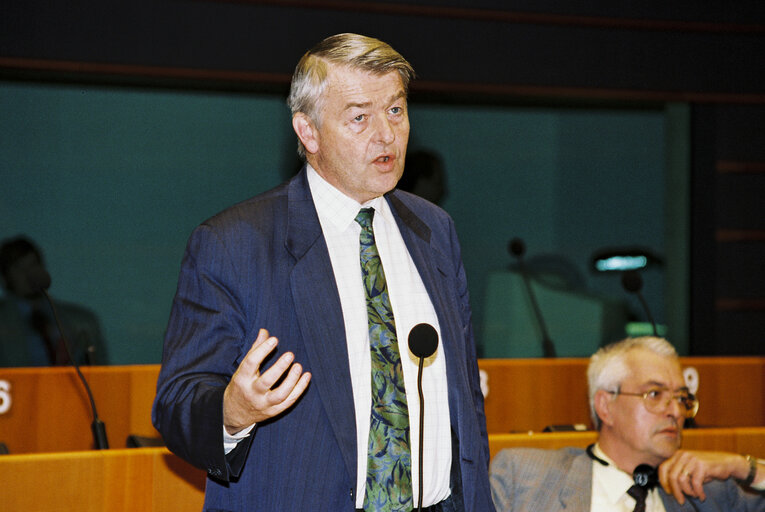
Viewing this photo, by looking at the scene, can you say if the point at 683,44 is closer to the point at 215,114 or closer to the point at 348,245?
the point at 215,114

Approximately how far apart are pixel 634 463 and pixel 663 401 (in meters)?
0.20

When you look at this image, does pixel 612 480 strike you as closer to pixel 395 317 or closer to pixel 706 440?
pixel 706 440

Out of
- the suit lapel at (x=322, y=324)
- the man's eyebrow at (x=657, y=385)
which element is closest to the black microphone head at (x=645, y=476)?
the man's eyebrow at (x=657, y=385)

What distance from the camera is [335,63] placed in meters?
1.54

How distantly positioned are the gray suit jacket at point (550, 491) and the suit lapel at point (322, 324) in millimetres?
1112

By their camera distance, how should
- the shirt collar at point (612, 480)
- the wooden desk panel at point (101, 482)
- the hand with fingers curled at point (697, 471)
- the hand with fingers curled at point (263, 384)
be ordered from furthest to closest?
the shirt collar at point (612, 480) < the hand with fingers curled at point (697, 471) < the wooden desk panel at point (101, 482) < the hand with fingers curled at point (263, 384)

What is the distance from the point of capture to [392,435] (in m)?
1.44

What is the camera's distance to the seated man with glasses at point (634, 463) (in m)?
2.28

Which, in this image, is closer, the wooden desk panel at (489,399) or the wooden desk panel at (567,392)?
the wooden desk panel at (489,399)

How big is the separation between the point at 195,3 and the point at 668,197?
3255 millimetres

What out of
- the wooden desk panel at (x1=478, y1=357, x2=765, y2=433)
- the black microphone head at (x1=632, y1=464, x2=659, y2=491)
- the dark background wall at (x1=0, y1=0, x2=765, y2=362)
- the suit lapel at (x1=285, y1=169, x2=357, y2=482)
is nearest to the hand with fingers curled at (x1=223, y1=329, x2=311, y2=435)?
the suit lapel at (x1=285, y1=169, x2=357, y2=482)

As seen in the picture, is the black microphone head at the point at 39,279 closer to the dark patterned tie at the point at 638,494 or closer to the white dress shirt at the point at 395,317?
the white dress shirt at the point at 395,317

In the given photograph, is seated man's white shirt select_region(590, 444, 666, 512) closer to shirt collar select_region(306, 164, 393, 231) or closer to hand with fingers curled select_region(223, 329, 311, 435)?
shirt collar select_region(306, 164, 393, 231)

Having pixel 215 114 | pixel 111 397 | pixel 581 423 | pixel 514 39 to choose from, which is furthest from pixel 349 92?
pixel 215 114
